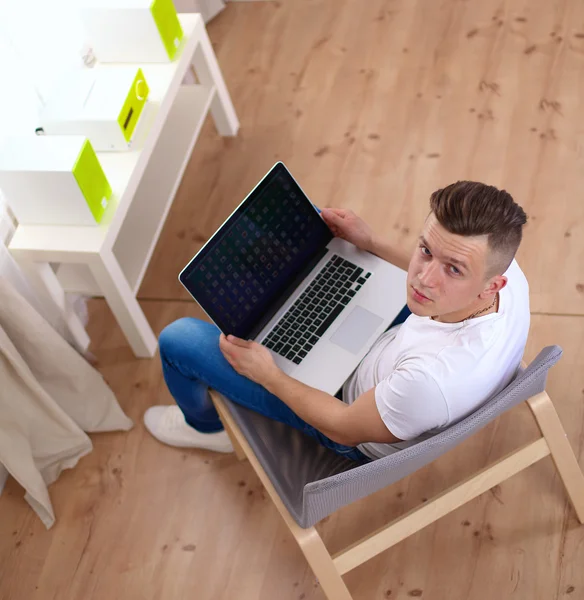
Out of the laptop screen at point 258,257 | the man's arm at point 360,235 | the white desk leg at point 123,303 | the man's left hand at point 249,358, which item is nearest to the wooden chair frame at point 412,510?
the man's left hand at point 249,358

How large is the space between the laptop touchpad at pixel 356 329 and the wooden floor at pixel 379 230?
0.54 m

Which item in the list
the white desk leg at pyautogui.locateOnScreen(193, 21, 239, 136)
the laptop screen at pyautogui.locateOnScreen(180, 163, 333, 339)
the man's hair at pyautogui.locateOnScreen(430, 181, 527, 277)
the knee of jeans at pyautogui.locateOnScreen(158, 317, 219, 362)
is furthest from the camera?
the white desk leg at pyautogui.locateOnScreen(193, 21, 239, 136)

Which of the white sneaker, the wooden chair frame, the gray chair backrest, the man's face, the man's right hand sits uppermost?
the man's face

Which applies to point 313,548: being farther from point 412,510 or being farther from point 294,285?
point 294,285

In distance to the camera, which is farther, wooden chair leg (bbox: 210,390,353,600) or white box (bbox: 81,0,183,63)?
white box (bbox: 81,0,183,63)

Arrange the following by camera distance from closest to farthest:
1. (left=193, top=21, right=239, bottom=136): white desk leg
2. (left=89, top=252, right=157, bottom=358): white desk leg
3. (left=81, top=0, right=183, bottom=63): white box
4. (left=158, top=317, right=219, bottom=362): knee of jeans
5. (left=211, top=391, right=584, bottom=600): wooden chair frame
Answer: (left=211, top=391, right=584, bottom=600): wooden chair frame → (left=158, top=317, right=219, bottom=362): knee of jeans → (left=89, top=252, right=157, bottom=358): white desk leg → (left=81, top=0, right=183, bottom=63): white box → (left=193, top=21, right=239, bottom=136): white desk leg

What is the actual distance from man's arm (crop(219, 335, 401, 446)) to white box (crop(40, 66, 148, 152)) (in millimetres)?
878

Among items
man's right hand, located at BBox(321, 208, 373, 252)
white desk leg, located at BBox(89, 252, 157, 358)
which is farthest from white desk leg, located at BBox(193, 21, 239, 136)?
man's right hand, located at BBox(321, 208, 373, 252)

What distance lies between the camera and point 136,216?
2.71 meters

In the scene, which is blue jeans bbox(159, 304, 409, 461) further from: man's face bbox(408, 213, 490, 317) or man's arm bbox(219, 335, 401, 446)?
man's face bbox(408, 213, 490, 317)

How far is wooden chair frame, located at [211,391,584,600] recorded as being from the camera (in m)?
1.69

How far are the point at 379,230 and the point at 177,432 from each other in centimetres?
97

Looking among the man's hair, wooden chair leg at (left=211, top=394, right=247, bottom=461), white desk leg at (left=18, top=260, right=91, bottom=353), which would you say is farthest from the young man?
white desk leg at (left=18, top=260, right=91, bottom=353)

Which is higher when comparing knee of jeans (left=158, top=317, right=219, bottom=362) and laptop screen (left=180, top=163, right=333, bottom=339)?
laptop screen (left=180, top=163, right=333, bottom=339)
